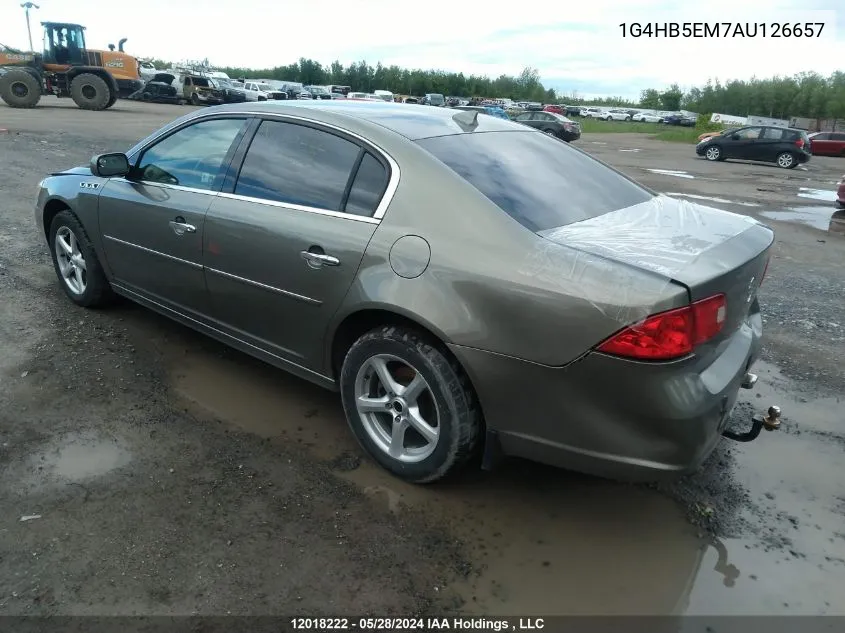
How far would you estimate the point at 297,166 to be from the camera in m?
3.20

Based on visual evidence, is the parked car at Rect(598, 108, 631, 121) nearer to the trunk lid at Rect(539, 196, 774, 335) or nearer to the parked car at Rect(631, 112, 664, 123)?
the parked car at Rect(631, 112, 664, 123)

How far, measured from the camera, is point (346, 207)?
2947mm

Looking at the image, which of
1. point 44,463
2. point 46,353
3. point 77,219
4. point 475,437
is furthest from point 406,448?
point 77,219

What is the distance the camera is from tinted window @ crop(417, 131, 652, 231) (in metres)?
2.73

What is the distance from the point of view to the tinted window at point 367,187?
9.45ft

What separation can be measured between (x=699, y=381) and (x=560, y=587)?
0.92 meters

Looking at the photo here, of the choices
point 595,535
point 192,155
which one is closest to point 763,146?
point 192,155

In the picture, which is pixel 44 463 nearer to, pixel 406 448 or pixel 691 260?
pixel 406 448

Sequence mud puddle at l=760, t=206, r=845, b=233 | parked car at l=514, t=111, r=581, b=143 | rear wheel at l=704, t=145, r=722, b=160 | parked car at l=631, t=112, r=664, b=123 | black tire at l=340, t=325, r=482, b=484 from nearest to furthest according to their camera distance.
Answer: black tire at l=340, t=325, r=482, b=484
mud puddle at l=760, t=206, r=845, b=233
rear wheel at l=704, t=145, r=722, b=160
parked car at l=514, t=111, r=581, b=143
parked car at l=631, t=112, r=664, b=123

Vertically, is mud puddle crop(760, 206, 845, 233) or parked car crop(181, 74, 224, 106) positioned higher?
parked car crop(181, 74, 224, 106)

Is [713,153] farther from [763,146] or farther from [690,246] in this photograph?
[690,246]

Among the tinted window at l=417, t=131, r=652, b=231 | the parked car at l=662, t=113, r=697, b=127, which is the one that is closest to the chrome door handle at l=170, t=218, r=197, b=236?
the tinted window at l=417, t=131, r=652, b=231

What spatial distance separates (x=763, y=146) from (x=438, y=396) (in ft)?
77.7

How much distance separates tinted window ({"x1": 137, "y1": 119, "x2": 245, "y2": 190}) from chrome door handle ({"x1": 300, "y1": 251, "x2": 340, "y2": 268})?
95 centimetres
